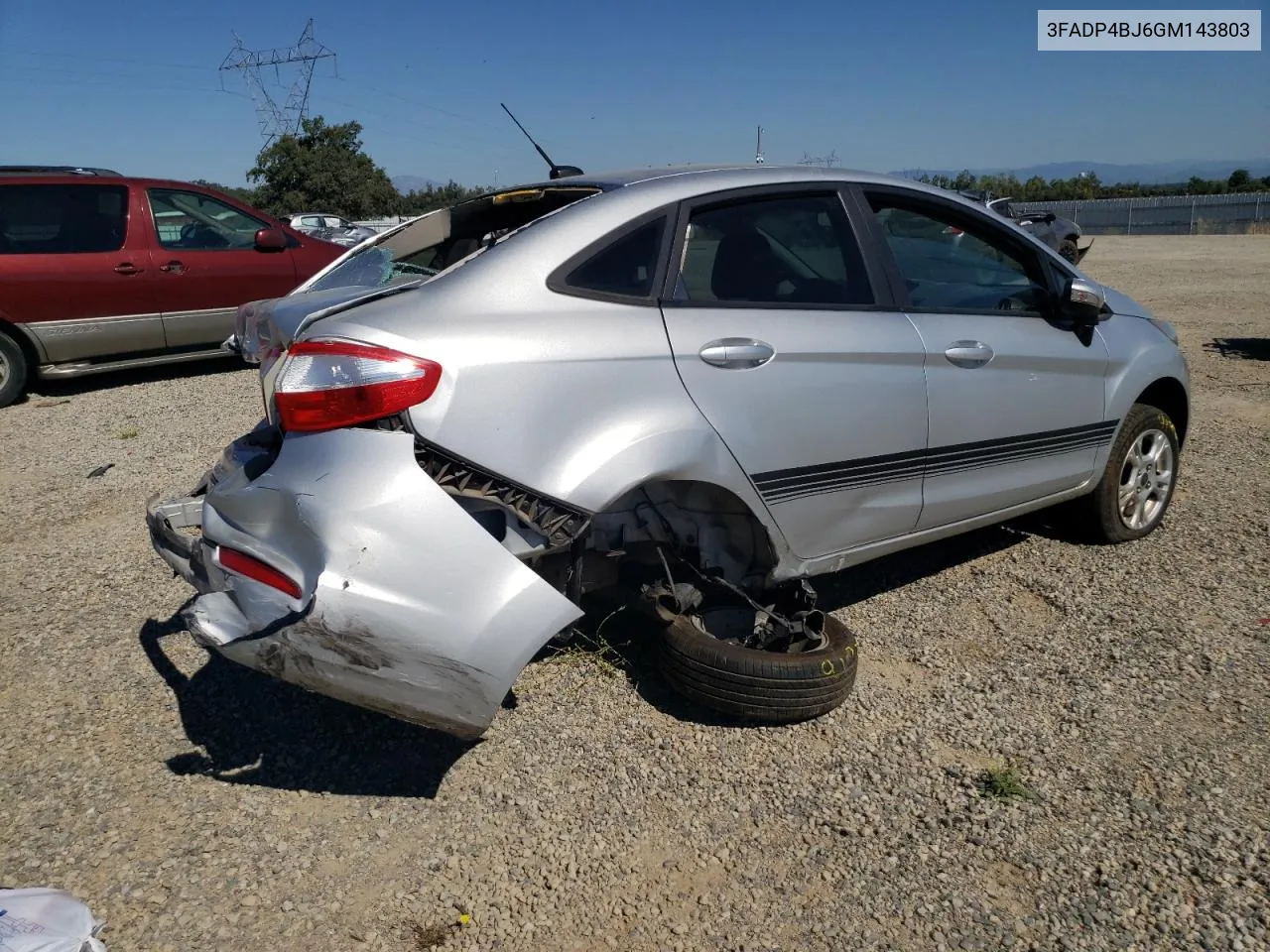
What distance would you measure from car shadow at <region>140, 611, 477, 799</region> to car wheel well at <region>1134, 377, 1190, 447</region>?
343 centimetres

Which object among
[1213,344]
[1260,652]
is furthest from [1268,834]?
[1213,344]

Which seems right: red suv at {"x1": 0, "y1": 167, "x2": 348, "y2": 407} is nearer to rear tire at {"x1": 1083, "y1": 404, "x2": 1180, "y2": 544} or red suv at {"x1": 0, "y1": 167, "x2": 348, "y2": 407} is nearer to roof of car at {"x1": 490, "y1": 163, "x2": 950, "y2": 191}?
roof of car at {"x1": 490, "y1": 163, "x2": 950, "y2": 191}

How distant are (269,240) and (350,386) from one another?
23.7 feet

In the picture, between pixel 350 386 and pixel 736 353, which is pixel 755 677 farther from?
pixel 350 386

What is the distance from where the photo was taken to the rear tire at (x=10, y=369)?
8367 mm

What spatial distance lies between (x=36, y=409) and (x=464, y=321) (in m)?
7.25

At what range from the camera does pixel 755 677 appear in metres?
3.16

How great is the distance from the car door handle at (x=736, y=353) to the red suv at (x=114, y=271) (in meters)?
7.18

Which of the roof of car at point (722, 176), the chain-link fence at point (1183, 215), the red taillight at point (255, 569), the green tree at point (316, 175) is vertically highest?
the green tree at point (316, 175)

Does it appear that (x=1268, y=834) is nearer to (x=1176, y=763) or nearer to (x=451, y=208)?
(x=1176, y=763)

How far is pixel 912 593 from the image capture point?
14.2ft

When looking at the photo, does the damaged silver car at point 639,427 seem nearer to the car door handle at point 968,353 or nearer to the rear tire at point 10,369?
the car door handle at point 968,353

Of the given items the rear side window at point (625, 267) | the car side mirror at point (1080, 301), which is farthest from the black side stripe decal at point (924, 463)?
the rear side window at point (625, 267)

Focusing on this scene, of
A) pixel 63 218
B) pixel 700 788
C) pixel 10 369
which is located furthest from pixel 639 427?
pixel 63 218
